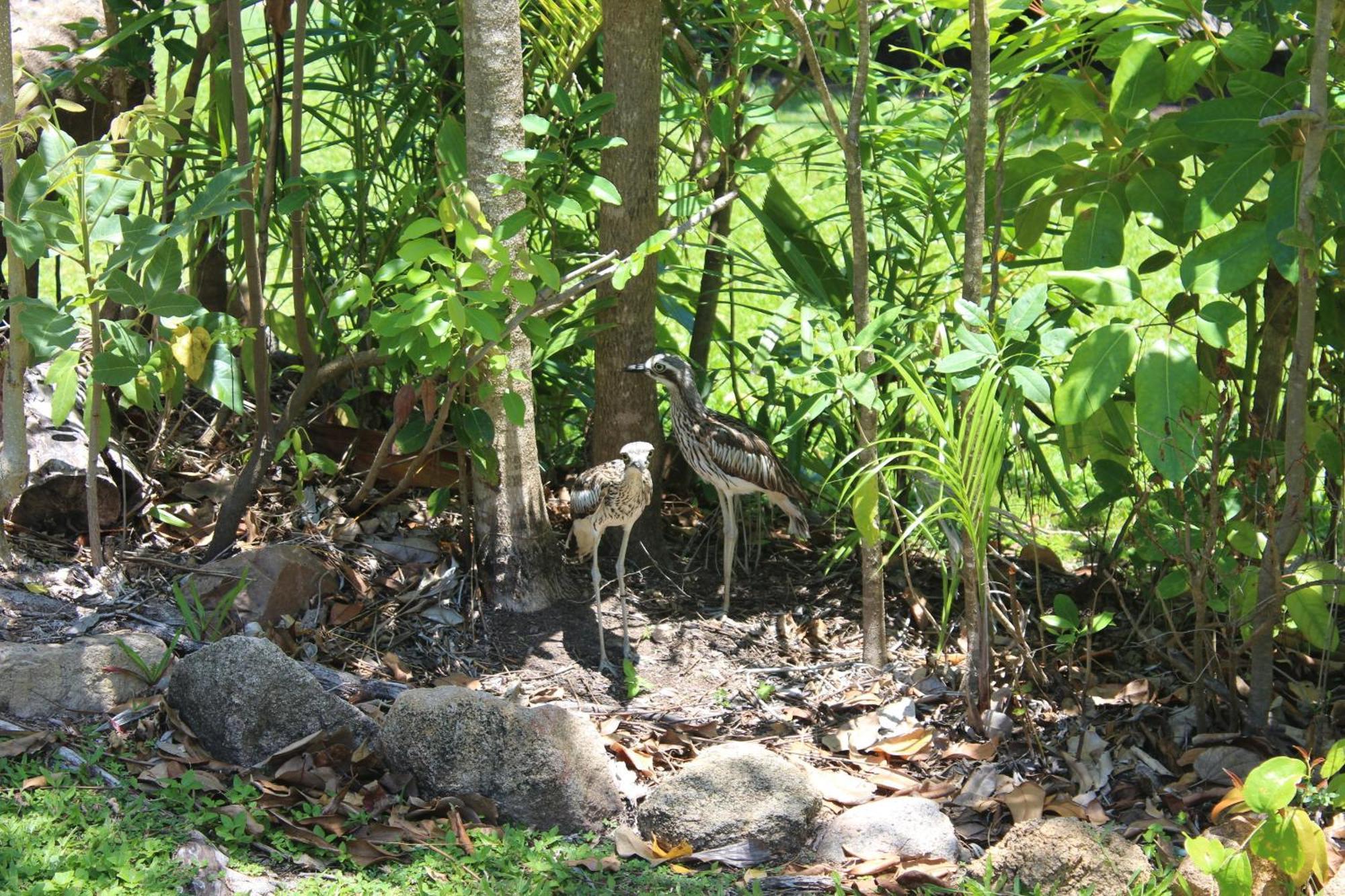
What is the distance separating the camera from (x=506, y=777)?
11.1ft

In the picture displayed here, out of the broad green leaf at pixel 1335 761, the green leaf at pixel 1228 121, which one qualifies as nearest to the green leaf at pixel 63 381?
the green leaf at pixel 1228 121

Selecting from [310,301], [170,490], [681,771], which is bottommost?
[681,771]

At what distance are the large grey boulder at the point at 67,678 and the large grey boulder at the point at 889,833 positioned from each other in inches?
73.9

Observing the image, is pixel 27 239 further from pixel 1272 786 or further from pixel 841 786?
pixel 1272 786

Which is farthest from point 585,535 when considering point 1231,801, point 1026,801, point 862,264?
point 1231,801

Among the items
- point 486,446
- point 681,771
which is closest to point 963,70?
point 486,446

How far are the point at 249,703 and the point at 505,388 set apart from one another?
50.6 inches

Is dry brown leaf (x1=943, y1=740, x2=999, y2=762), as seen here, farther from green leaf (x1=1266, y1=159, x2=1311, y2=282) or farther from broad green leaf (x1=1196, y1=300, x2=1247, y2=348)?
green leaf (x1=1266, y1=159, x2=1311, y2=282)

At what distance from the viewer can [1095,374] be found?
3.24 meters

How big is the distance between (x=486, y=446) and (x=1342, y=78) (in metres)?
2.63

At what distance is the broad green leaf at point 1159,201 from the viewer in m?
3.62

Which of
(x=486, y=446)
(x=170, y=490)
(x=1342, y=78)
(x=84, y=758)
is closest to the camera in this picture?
(x=84, y=758)

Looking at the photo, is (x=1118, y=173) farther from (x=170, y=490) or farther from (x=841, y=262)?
(x=170, y=490)

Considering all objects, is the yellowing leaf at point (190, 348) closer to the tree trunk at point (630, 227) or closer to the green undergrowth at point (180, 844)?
the green undergrowth at point (180, 844)
